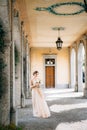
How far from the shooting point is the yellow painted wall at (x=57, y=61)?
2778 cm

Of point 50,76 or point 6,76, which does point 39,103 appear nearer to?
point 6,76

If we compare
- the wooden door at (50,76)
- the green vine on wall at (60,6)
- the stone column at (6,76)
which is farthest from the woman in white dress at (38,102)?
the wooden door at (50,76)

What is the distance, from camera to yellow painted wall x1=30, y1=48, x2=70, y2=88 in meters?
27.8

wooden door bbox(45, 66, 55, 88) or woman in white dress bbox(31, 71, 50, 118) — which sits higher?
wooden door bbox(45, 66, 55, 88)

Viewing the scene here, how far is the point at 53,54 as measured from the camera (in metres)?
28.0

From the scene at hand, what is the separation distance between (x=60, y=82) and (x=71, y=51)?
3.05 metres

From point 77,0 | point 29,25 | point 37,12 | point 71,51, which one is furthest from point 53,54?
point 77,0

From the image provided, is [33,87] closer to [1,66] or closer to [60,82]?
[1,66]

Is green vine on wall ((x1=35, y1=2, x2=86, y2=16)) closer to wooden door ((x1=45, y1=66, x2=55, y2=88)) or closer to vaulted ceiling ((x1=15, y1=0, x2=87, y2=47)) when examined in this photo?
vaulted ceiling ((x1=15, y1=0, x2=87, y2=47))

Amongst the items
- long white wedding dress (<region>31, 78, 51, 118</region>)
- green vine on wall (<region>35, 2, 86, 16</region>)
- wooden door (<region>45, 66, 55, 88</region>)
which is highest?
green vine on wall (<region>35, 2, 86, 16</region>)

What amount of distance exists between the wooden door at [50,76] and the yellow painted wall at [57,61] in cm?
51

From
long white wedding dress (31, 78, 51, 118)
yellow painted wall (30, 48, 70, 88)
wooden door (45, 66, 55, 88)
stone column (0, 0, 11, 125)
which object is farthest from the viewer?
wooden door (45, 66, 55, 88)

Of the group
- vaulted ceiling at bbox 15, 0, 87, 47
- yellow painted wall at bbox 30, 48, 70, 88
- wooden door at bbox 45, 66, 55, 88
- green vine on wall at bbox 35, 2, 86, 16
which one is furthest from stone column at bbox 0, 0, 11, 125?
wooden door at bbox 45, 66, 55, 88

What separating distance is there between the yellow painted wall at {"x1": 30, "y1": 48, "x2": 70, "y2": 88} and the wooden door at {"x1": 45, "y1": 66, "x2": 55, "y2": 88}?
0.51m
